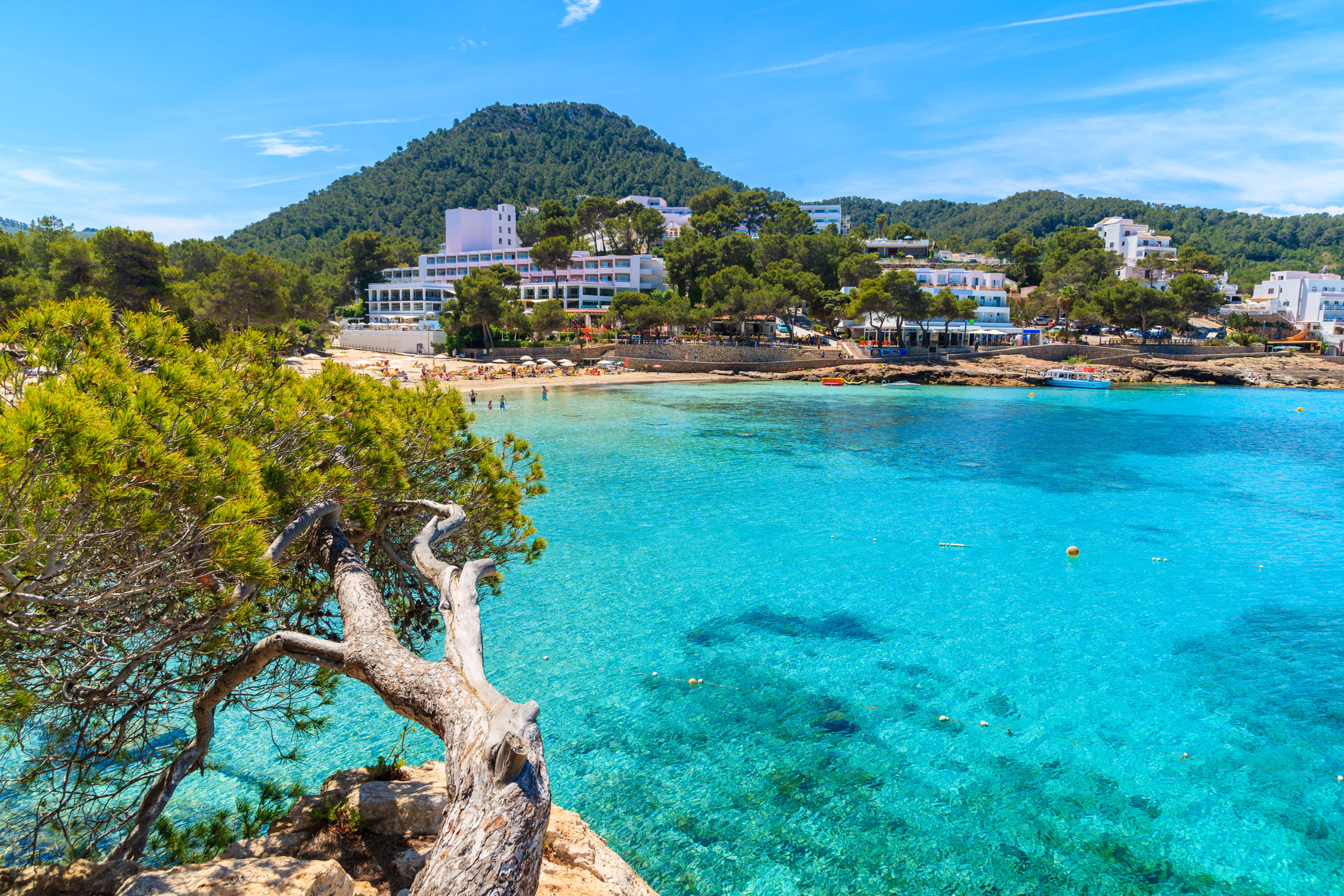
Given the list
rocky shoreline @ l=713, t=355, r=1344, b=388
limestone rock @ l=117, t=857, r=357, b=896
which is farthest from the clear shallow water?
rocky shoreline @ l=713, t=355, r=1344, b=388

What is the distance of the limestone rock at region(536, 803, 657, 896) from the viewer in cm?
588

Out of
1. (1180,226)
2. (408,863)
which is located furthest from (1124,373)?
(1180,226)

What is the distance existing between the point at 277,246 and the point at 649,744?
15849 cm

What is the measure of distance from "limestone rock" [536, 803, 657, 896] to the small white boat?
2724 inches

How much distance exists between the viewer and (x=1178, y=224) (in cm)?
15962

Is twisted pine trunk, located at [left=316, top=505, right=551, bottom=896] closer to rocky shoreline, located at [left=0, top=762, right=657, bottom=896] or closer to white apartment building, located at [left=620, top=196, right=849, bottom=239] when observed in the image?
rocky shoreline, located at [left=0, top=762, right=657, bottom=896]

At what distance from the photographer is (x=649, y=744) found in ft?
34.2

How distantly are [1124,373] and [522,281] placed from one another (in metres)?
70.8

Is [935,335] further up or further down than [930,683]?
further up

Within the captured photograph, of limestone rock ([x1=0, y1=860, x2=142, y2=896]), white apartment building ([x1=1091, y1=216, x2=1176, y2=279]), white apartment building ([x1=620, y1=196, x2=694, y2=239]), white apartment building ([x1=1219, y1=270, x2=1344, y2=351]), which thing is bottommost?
limestone rock ([x1=0, y1=860, x2=142, y2=896])

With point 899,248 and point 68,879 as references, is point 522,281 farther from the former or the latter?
point 68,879

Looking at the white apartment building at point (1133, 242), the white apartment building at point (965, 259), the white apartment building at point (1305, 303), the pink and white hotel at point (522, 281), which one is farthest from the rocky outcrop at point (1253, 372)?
the pink and white hotel at point (522, 281)

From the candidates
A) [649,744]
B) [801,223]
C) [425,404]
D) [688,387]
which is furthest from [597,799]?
[801,223]

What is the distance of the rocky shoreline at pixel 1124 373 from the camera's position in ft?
219
